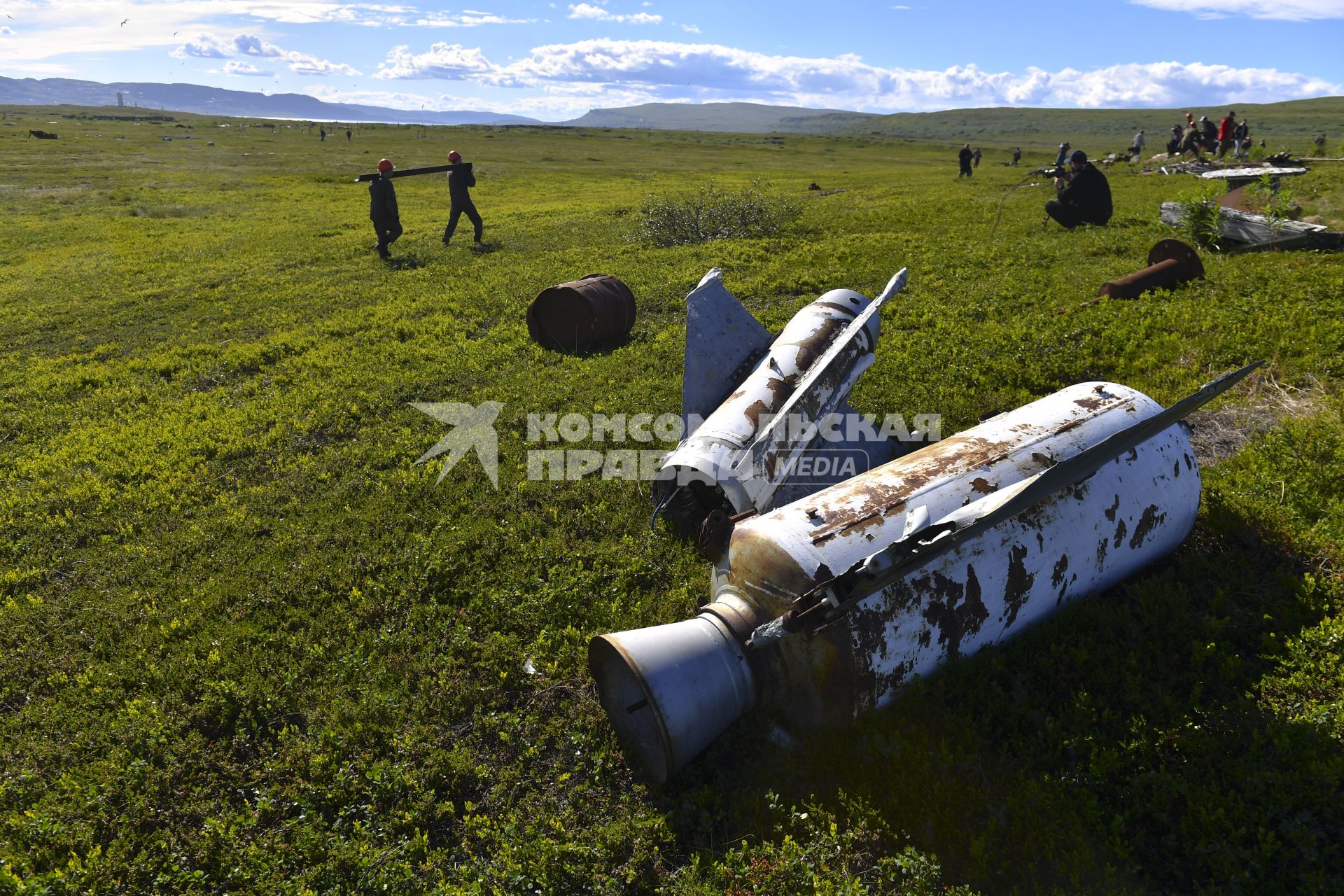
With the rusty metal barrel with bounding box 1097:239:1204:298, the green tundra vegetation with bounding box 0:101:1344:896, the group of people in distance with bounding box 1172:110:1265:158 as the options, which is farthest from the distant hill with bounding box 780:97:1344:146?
the green tundra vegetation with bounding box 0:101:1344:896

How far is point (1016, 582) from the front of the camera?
192 inches

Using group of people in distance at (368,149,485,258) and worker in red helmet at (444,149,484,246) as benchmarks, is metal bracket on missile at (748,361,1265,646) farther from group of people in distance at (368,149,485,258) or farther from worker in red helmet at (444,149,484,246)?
worker in red helmet at (444,149,484,246)

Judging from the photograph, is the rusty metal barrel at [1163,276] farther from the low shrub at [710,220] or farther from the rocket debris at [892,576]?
the low shrub at [710,220]

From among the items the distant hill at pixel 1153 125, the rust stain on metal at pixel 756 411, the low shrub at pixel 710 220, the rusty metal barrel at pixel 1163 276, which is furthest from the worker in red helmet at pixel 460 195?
the distant hill at pixel 1153 125

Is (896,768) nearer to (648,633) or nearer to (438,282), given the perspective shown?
(648,633)

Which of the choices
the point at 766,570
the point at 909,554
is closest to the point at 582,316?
the point at 766,570

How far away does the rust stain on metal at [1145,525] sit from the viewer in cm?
548

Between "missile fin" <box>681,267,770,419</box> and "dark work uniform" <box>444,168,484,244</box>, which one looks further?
"dark work uniform" <box>444,168,484,244</box>

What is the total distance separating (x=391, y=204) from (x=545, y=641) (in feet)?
55.4

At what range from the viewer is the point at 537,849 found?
4.30 metres

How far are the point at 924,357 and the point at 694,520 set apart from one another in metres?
5.08

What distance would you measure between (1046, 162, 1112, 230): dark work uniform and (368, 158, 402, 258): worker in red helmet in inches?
652

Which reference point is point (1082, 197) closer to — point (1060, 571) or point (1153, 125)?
point (1060, 571)

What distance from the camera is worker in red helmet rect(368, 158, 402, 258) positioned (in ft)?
61.9
